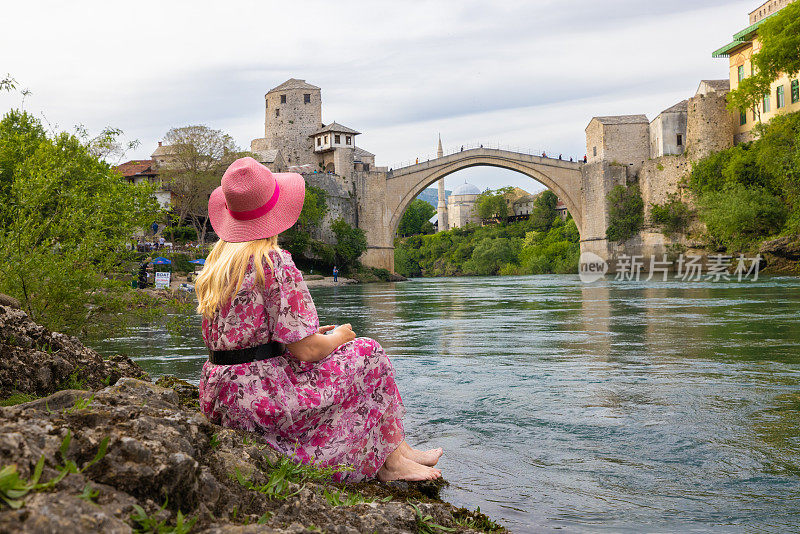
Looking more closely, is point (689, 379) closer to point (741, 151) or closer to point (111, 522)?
point (111, 522)

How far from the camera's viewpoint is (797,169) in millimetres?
21188

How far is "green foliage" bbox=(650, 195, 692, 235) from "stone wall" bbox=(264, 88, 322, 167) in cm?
2179

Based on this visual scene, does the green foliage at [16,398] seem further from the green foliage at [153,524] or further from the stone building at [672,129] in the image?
Result: the stone building at [672,129]

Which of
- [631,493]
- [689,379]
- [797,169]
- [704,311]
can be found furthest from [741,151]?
[631,493]

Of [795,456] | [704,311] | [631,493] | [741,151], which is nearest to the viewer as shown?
[631,493]

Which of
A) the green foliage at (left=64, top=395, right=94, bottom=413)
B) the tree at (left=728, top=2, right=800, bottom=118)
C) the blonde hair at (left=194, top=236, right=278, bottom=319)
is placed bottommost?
the green foliage at (left=64, top=395, right=94, bottom=413)

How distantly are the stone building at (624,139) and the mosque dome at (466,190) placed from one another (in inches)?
1804

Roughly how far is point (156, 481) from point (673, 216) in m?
37.1

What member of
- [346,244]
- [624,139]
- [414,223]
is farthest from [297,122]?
[414,223]

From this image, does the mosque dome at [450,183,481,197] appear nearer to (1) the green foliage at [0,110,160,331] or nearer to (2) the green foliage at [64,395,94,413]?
(1) the green foliage at [0,110,160,331]

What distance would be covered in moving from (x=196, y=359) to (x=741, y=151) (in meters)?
28.9

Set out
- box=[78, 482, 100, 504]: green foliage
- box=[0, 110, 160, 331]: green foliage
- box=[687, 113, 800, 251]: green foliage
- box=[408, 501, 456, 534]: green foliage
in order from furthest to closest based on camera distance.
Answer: box=[687, 113, 800, 251]: green foliage < box=[0, 110, 160, 331]: green foliage < box=[408, 501, 456, 534]: green foliage < box=[78, 482, 100, 504]: green foliage

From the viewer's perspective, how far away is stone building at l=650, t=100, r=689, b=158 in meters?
36.5

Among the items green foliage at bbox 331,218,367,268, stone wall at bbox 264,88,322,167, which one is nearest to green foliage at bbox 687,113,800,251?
green foliage at bbox 331,218,367,268
